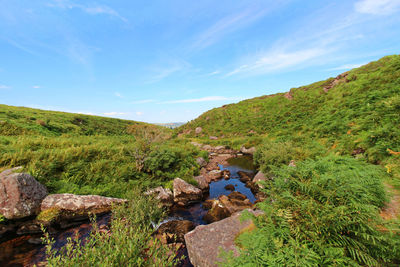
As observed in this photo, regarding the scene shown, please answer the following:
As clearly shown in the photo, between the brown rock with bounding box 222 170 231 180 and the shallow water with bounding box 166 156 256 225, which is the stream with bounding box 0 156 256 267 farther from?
the brown rock with bounding box 222 170 231 180

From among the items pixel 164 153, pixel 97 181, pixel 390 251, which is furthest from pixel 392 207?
pixel 97 181

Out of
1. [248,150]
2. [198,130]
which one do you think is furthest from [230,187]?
Answer: [198,130]

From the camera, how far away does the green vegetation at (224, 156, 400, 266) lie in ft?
7.59

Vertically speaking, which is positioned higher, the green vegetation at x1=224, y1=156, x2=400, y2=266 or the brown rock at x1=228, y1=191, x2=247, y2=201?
the green vegetation at x1=224, y1=156, x2=400, y2=266

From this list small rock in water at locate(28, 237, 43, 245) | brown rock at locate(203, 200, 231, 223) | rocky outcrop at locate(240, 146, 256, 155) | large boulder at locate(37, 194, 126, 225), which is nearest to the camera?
small rock in water at locate(28, 237, 43, 245)

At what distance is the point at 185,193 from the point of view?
10.8 meters

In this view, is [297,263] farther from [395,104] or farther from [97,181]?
[395,104]

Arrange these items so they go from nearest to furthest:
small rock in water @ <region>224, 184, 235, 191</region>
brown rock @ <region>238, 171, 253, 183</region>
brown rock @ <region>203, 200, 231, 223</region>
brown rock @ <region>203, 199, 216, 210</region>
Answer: brown rock @ <region>203, 200, 231, 223</region> < brown rock @ <region>203, 199, 216, 210</region> < small rock in water @ <region>224, 184, 235, 191</region> < brown rock @ <region>238, 171, 253, 183</region>

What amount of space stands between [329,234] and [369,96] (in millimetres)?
19379

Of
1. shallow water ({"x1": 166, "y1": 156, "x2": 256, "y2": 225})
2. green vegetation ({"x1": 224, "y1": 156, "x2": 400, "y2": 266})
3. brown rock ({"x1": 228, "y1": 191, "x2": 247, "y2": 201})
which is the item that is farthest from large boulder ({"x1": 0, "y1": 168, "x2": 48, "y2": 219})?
brown rock ({"x1": 228, "y1": 191, "x2": 247, "y2": 201})

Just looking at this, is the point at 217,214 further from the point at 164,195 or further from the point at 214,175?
the point at 214,175

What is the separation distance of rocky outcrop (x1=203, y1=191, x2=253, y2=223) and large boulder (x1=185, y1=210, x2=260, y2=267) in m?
2.25

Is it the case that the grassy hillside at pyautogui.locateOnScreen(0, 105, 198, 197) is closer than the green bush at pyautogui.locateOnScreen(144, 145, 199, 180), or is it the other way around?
the grassy hillside at pyautogui.locateOnScreen(0, 105, 198, 197)

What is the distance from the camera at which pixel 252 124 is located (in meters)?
37.1
